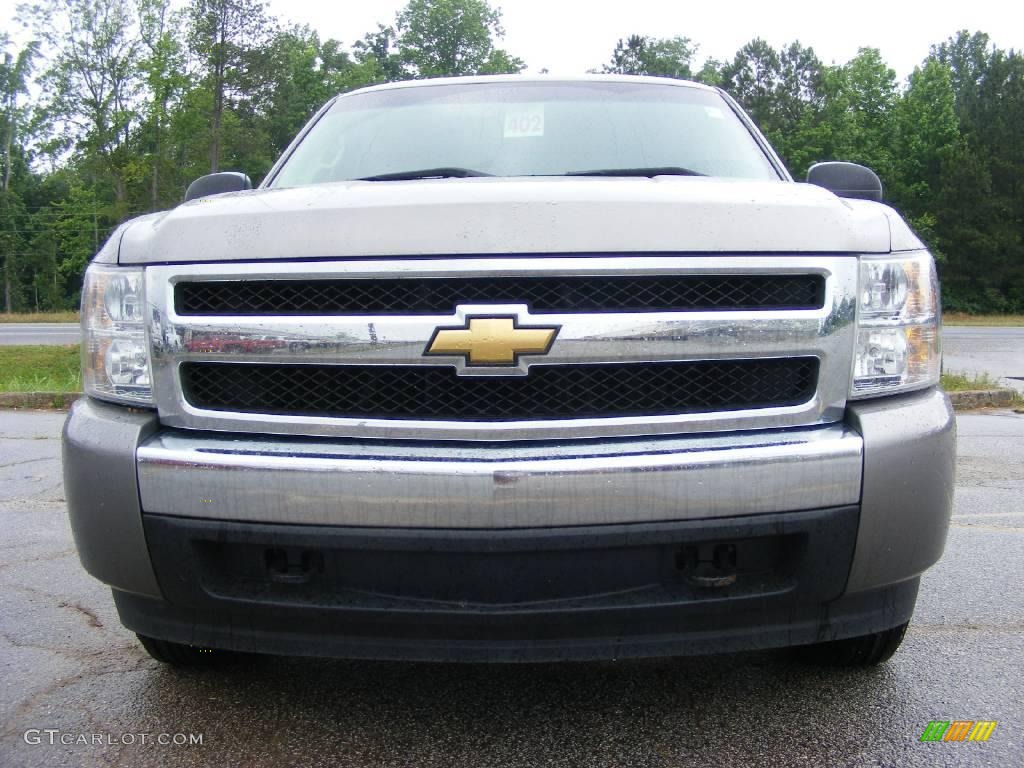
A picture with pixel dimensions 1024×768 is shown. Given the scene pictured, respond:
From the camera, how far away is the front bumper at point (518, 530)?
6.39 ft

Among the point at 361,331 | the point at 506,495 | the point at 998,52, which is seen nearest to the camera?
the point at 506,495

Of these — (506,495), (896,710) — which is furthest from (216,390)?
(896,710)

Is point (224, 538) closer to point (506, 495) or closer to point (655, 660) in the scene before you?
point (506, 495)

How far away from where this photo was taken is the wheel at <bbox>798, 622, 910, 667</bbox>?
251cm

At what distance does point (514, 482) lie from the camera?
1928 millimetres

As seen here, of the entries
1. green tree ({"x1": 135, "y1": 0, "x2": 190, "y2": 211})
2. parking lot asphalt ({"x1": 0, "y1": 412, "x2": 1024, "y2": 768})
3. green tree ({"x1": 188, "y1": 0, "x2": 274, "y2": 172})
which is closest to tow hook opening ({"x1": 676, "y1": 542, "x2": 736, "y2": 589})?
parking lot asphalt ({"x1": 0, "y1": 412, "x2": 1024, "y2": 768})

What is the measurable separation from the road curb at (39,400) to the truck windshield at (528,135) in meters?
7.59

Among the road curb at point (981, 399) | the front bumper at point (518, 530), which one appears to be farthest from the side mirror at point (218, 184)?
the road curb at point (981, 399)

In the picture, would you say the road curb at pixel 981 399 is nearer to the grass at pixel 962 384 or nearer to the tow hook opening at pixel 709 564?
the grass at pixel 962 384

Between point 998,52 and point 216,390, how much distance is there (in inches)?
2955

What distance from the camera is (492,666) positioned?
273 centimetres

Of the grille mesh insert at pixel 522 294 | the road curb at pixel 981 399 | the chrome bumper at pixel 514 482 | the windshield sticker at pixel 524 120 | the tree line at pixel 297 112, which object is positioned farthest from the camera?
the tree line at pixel 297 112

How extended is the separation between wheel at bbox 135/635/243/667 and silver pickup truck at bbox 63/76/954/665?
336 millimetres

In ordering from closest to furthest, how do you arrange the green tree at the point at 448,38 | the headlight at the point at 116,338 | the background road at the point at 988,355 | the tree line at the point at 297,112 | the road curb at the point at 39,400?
the headlight at the point at 116,338, the road curb at the point at 39,400, the background road at the point at 988,355, the tree line at the point at 297,112, the green tree at the point at 448,38
